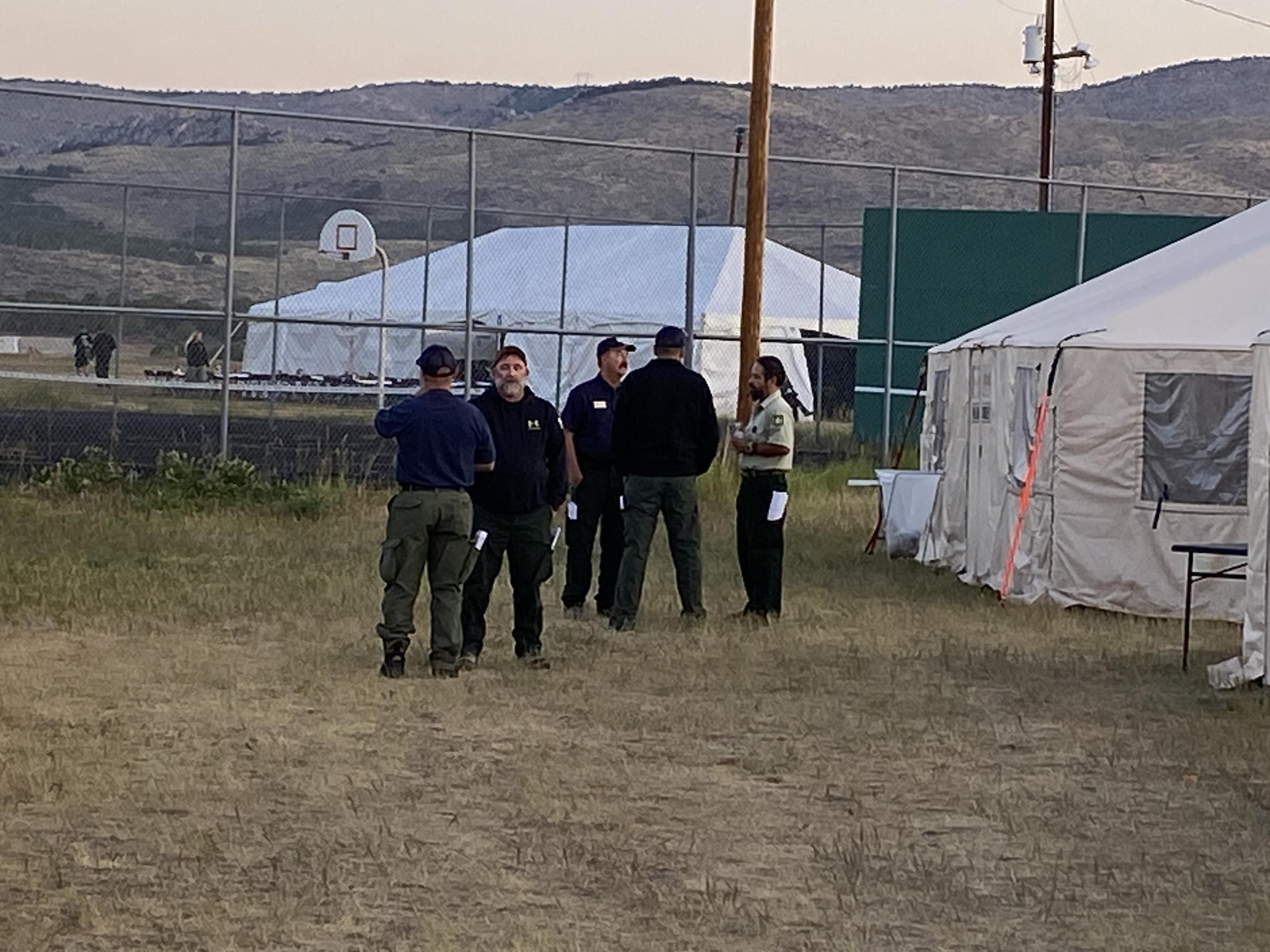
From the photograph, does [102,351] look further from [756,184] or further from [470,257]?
[756,184]

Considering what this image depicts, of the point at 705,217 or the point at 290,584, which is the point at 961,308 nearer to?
the point at 290,584

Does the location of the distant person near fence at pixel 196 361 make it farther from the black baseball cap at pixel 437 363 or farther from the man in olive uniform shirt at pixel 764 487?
the black baseball cap at pixel 437 363

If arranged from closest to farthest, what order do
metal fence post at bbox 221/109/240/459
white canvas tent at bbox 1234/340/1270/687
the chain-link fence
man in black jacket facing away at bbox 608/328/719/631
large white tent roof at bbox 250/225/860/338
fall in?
white canvas tent at bbox 1234/340/1270/687
man in black jacket facing away at bbox 608/328/719/631
metal fence post at bbox 221/109/240/459
the chain-link fence
large white tent roof at bbox 250/225/860/338

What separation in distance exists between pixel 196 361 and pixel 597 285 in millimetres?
7588

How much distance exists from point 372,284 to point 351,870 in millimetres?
37380

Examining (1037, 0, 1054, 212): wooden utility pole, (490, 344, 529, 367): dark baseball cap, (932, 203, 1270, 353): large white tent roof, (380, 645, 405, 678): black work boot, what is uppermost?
(1037, 0, 1054, 212): wooden utility pole

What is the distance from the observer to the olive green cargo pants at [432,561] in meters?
12.2

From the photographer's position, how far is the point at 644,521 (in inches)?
572

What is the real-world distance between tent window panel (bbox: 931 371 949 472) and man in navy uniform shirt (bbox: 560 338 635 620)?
6109mm

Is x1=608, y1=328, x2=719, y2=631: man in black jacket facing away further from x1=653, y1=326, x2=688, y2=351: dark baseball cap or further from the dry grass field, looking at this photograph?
the dry grass field

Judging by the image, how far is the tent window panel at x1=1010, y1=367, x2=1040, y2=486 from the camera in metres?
17.2

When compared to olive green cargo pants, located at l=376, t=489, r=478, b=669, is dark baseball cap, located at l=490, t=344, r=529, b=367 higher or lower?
higher

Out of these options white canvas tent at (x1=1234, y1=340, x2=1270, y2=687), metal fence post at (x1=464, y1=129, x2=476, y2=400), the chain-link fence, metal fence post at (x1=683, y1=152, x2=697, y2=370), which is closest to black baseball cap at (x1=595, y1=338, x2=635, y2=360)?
white canvas tent at (x1=1234, y1=340, x2=1270, y2=687)

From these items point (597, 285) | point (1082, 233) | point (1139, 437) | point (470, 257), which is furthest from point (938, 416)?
point (597, 285)
